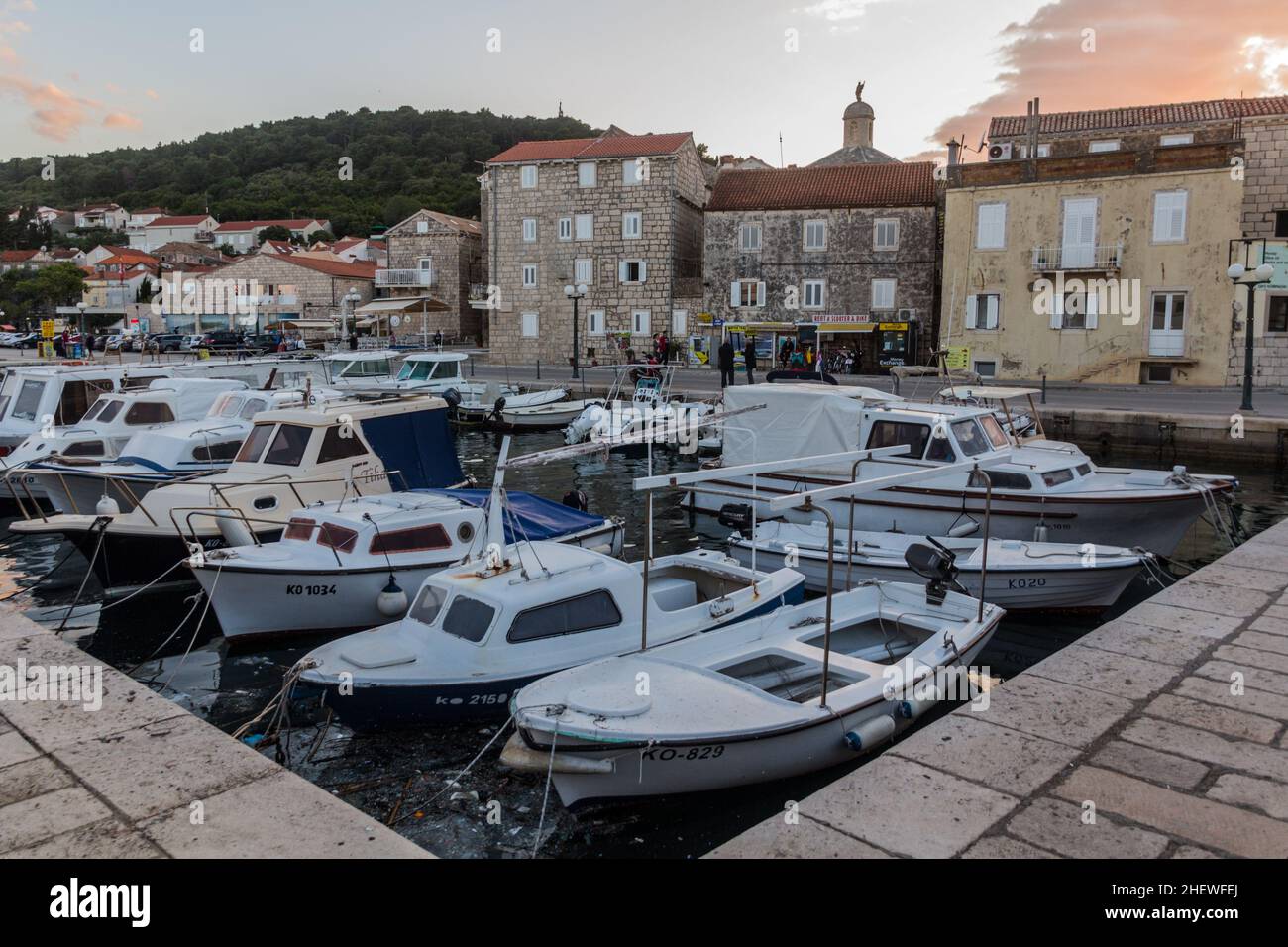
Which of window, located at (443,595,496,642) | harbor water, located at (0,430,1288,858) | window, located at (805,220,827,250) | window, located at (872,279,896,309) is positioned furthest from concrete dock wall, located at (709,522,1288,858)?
window, located at (805,220,827,250)

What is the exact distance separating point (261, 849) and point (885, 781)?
282 cm

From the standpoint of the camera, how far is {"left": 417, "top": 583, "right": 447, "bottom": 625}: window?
9.09 metres

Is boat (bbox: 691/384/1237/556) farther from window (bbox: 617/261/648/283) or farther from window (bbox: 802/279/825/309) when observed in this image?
window (bbox: 617/261/648/283)

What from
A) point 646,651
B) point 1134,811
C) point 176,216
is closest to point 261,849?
point 1134,811

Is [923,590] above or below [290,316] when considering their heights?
below

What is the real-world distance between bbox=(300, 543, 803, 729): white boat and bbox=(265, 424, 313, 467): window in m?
5.51

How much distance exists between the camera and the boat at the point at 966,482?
555 inches

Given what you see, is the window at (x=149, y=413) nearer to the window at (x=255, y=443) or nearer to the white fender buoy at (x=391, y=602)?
the window at (x=255, y=443)

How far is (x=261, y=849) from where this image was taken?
3.92 metres

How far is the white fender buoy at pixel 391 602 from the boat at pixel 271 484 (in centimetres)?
246

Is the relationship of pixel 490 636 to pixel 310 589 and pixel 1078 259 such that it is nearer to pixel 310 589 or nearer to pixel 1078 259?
pixel 310 589

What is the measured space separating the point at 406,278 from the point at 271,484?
47644mm

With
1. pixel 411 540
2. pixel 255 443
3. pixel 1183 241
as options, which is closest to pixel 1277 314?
pixel 1183 241
